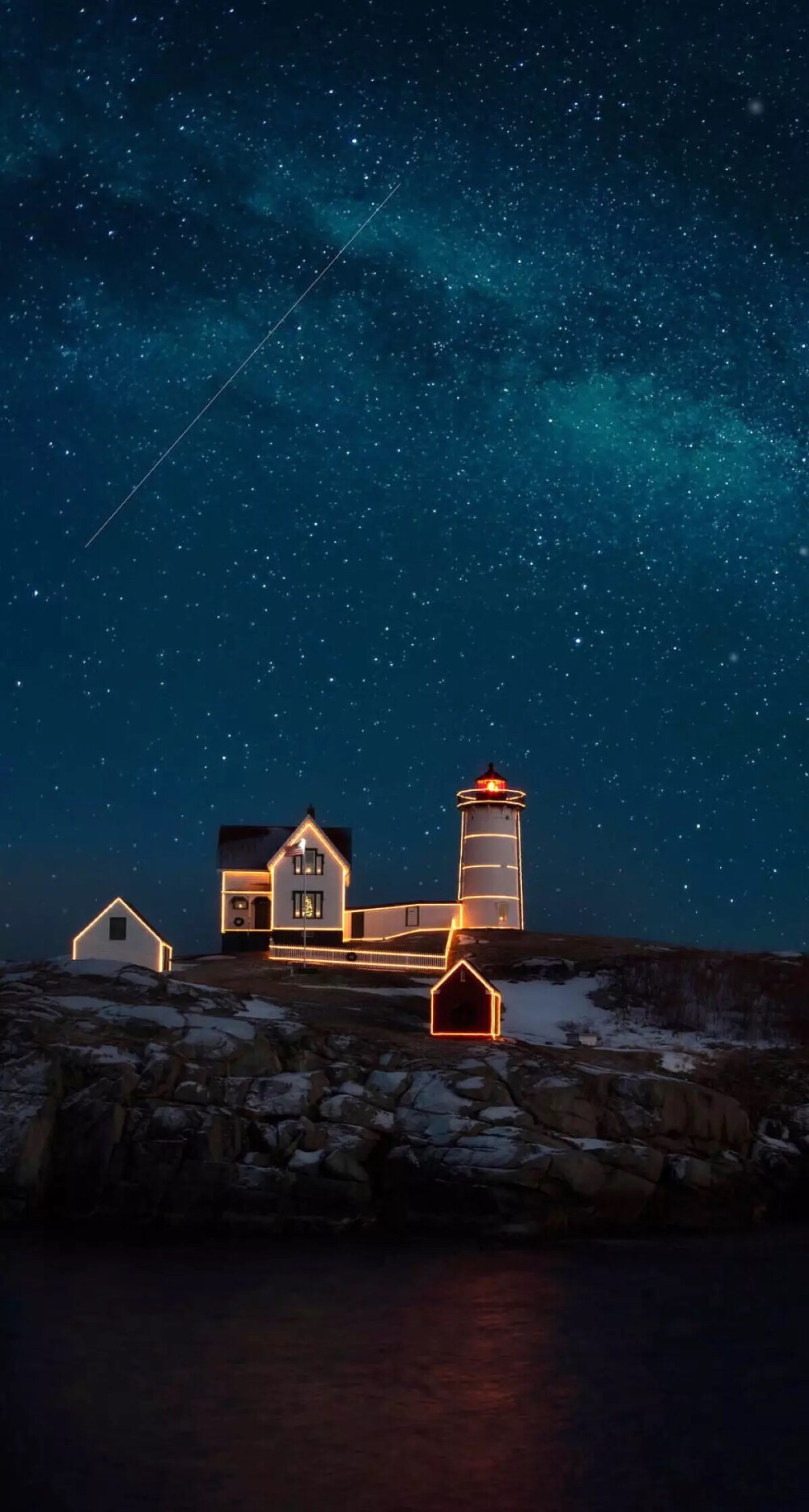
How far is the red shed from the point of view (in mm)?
49031

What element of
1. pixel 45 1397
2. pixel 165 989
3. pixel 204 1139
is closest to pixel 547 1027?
pixel 165 989

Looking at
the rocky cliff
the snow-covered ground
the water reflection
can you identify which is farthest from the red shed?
the water reflection

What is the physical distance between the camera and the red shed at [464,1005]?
49031 millimetres

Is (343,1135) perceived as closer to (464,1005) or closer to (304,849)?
(464,1005)

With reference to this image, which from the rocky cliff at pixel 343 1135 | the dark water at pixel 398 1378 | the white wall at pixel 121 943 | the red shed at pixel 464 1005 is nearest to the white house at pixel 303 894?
the white wall at pixel 121 943

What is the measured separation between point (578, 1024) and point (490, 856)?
22.0 metres

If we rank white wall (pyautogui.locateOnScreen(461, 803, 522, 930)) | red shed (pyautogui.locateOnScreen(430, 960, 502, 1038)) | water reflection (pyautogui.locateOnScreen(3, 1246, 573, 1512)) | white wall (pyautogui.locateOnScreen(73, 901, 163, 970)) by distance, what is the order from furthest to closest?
white wall (pyautogui.locateOnScreen(461, 803, 522, 930)), white wall (pyautogui.locateOnScreen(73, 901, 163, 970)), red shed (pyautogui.locateOnScreen(430, 960, 502, 1038)), water reflection (pyautogui.locateOnScreen(3, 1246, 573, 1512))

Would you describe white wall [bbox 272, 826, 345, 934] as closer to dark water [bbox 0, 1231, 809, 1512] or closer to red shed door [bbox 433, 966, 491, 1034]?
red shed door [bbox 433, 966, 491, 1034]

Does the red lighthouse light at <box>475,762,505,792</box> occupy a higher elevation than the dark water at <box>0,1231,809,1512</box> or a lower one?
higher

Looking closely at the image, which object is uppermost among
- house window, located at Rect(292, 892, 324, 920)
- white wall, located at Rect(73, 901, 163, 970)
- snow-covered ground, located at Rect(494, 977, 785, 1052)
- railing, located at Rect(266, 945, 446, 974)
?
house window, located at Rect(292, 892, 324, 920)

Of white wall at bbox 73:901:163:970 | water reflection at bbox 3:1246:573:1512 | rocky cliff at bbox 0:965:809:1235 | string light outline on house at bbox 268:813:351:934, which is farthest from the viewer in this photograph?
string light outline on house at bbox 268:813:351:934

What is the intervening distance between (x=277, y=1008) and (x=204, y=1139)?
10598mm

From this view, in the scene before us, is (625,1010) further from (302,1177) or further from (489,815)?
(302,1177)

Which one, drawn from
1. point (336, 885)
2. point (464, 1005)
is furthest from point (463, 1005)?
point (336, 885)
